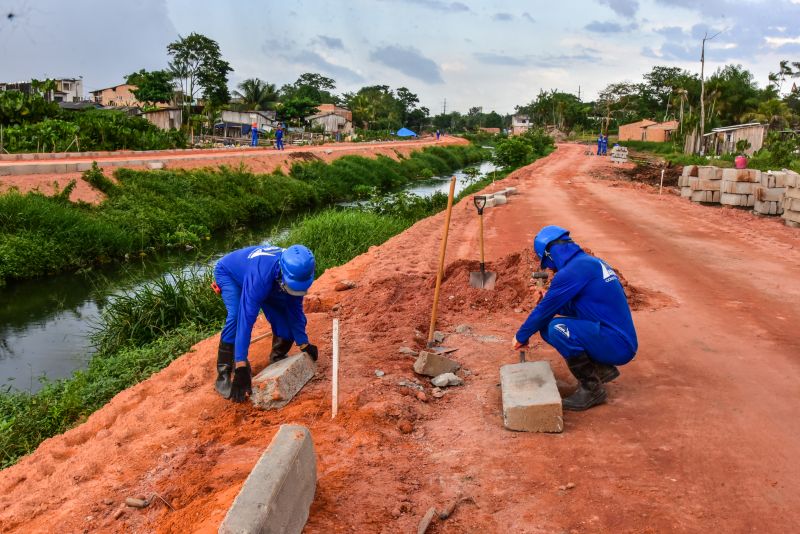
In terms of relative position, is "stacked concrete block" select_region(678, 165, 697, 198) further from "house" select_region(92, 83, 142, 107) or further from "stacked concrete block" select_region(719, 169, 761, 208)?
"house" select_region(92, 83, 142, 107)

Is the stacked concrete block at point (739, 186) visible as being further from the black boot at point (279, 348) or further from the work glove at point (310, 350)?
the black boot at point (279, 348)

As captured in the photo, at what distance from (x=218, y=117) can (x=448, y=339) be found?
42.3 meters

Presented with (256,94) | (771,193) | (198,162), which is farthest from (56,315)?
(256,94)

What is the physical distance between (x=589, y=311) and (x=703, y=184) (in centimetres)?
1557

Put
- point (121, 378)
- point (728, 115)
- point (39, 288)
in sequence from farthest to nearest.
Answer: point (728, 115) < point (39, 288) < point (121, 378)

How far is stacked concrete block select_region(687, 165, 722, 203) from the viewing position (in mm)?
18219

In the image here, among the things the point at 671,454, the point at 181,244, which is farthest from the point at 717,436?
the point at 181,244

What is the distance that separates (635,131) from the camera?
→ 6275 cm

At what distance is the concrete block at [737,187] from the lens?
55.7 ft

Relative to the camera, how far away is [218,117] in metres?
45.3

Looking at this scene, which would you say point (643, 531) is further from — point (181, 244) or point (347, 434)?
point (181, 244)

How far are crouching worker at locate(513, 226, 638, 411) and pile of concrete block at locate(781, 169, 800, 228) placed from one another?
11.7 metres

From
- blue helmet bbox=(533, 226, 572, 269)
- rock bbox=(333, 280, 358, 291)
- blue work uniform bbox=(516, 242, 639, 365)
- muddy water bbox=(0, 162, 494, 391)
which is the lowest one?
muddy water bbox=(0, 162, 494, 391)

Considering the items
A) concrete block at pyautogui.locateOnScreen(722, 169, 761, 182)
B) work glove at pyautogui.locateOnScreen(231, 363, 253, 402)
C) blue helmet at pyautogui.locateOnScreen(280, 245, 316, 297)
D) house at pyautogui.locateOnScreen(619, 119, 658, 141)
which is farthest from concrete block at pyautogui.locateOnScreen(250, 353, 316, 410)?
house at pyautogui.locateOnScreen(619, 119, 658, 141)
